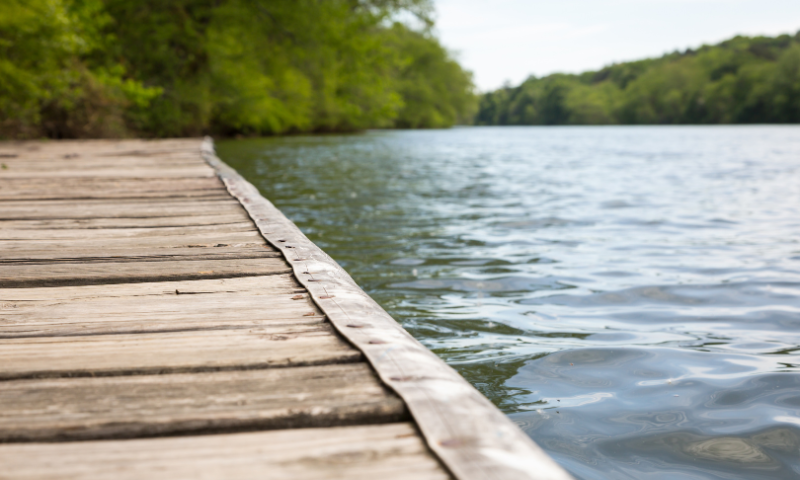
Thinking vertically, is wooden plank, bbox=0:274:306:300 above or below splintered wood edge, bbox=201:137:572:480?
below

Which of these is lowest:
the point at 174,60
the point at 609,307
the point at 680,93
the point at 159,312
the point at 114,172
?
the point at 609,307

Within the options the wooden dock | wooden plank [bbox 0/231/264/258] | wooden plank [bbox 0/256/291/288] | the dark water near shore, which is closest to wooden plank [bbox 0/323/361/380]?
the wooden dock

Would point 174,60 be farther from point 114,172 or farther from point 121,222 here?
point 121,222

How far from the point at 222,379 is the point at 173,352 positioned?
0.74 ft

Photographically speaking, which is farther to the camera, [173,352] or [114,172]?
[114,172]

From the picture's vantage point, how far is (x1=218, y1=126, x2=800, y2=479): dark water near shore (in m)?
1.99

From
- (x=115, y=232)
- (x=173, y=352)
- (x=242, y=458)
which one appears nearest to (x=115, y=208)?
(x=115, y=232)

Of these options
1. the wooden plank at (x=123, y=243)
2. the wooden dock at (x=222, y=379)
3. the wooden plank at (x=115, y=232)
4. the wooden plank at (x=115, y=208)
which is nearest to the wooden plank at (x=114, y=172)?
the wooden plank at (x=115, y=208)

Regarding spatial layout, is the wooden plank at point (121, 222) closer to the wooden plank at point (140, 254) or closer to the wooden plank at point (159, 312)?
the wooden plank at point (140, 254)

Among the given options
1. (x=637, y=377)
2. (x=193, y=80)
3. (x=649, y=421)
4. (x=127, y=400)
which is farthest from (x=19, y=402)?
(x=193, y=80)

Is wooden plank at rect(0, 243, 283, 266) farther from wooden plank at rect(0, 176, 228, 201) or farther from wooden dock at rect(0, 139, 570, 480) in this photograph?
wooden plank at rect(0, 176, 228, 201)

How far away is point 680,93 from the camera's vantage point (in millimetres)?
84812

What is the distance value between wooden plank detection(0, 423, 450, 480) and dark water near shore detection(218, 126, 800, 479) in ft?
3.20

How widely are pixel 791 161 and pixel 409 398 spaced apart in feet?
53.4
